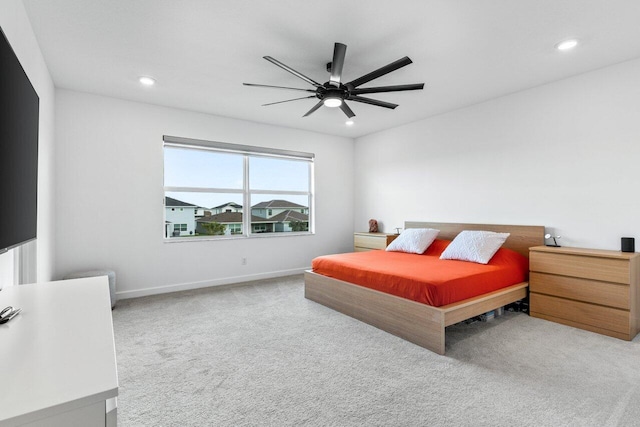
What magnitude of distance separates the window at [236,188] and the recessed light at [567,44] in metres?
3.77

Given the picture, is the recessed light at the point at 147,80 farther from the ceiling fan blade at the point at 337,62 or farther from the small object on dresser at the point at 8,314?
the small object on dresser at the point at 8,314

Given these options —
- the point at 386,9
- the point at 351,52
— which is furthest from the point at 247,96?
the point at 386,9

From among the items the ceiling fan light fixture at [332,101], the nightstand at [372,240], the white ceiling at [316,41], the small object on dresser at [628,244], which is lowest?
the nightstand at [372,240]

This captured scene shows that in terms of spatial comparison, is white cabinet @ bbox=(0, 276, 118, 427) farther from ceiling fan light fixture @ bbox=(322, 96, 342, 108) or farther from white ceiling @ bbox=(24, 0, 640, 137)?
ceiling fan light fixture @ bbox=(322, 96, 342, 108)

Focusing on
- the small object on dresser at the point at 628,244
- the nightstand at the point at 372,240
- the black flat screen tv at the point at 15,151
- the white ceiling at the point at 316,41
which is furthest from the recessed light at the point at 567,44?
the black flat screen tv at the point at 15,151

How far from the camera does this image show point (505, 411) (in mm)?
1776

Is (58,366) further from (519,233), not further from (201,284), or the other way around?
(519,233)

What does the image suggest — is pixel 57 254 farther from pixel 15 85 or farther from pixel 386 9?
pixel 386 9

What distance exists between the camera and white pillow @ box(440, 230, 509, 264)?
3.45 meters

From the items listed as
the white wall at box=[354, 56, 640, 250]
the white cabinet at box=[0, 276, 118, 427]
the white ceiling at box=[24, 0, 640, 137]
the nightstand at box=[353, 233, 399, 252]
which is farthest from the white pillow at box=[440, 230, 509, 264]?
the white cabinet at box=[0, 276, 118, 427]

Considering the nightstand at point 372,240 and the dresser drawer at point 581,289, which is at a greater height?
the nightstand at point 372,240

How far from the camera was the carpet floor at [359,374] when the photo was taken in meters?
1.76

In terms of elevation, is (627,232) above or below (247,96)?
below

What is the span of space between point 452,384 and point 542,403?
0.48 meters
